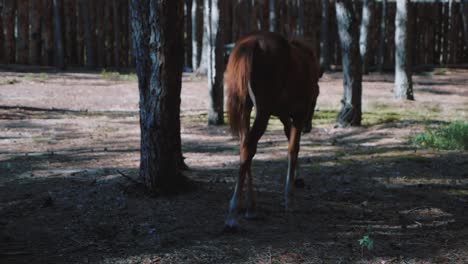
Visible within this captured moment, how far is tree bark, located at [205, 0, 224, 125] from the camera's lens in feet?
40.2

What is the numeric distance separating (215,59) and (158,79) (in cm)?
637

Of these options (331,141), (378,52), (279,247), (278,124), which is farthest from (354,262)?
(378,52)

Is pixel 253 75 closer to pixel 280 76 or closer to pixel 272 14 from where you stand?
pixel 280 76

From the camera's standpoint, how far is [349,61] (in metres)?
11.9

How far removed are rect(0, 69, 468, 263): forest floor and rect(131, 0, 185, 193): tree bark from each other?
0.35m

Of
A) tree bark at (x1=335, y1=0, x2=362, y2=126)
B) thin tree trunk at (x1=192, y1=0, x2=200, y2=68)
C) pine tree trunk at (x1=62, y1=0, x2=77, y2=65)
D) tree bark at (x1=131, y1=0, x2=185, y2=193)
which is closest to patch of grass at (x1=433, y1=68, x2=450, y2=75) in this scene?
thin tree trunk at (x1=192, y1=0, x2=200, y2=68)

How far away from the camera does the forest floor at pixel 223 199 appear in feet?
16.1

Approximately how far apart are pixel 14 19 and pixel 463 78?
49.4 feet

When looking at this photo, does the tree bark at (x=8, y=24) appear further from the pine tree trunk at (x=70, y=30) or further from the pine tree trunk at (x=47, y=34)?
the pine tree trunk at (x=70, y=30)

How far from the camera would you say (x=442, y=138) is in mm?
9562

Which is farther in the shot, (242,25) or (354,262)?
(242,25)

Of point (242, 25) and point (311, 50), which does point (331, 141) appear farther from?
point (242, 25)

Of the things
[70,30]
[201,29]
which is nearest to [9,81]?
[70,30]

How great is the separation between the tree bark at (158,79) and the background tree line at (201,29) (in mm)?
13135
